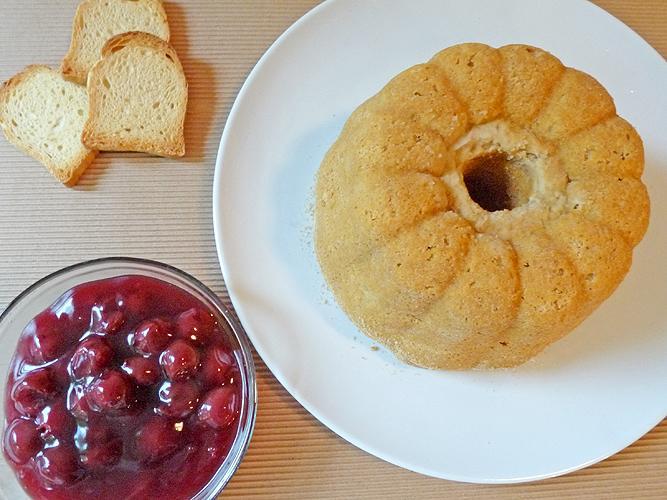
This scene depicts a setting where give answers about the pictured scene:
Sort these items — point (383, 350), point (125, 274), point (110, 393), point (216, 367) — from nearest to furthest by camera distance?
point (110, 393)
point (216, 367)
point (125, 274)
point (383, 350)

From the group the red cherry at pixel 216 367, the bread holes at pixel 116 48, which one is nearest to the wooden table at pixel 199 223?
the bread holes at pixel 116 48

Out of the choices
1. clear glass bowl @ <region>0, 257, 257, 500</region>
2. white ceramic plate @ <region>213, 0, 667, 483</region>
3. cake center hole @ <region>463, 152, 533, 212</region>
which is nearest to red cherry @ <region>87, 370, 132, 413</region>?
clear glass bowl @ <region>0, 257, 257, 500</region>

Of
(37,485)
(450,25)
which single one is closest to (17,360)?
(37,485)

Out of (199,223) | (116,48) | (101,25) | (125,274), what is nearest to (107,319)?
(125,274)

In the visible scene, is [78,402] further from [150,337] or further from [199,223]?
[199,223]

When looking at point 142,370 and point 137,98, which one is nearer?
point 142,370

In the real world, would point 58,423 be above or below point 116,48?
below

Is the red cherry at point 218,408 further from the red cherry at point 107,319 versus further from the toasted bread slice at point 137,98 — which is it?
the toasted bread slice at point 137,98
